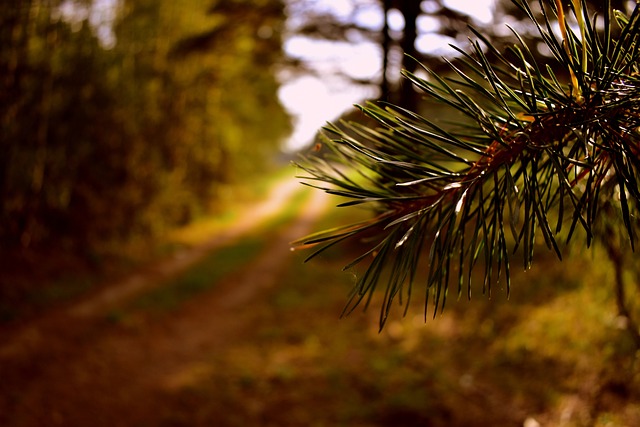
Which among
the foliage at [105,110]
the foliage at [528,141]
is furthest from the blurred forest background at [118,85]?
the foliage at [528,141]

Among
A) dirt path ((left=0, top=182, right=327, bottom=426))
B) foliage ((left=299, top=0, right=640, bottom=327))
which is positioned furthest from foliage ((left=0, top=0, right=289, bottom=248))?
foliage ((left=299, top=0, right=640, bottom=327))

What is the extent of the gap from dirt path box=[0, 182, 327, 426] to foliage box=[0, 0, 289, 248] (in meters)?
2.02

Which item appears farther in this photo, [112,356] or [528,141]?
[112,356]

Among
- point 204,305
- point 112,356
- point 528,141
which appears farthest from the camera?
point 204,305

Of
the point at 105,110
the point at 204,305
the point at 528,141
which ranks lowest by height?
the point at 204,305

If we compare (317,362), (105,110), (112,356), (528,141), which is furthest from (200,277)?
(528,141)

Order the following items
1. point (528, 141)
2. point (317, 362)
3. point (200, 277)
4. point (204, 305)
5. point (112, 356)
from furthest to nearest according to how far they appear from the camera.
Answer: point (200, 277)
point (204, 305)
point (112, 356)
point (317, 362)
point (528, 141)

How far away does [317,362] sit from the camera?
18.9ft

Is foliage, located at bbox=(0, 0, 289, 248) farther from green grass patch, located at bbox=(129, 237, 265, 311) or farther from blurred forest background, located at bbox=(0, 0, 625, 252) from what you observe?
green grass patch, located at bbox=(129, 237, 265, 311)

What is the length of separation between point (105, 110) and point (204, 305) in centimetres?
489

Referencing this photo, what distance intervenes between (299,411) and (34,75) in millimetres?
7052

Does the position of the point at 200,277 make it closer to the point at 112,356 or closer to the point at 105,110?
the point at 112,356

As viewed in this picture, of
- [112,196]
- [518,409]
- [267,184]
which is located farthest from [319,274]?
[267,184]

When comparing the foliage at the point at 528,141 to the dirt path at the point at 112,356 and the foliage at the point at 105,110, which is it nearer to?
the dirt path at the point at 112,356
